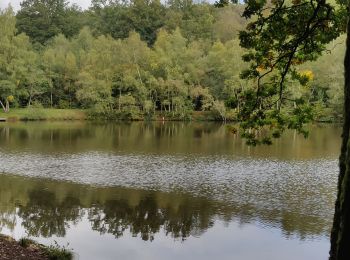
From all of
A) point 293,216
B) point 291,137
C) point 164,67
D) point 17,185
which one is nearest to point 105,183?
point 17,185

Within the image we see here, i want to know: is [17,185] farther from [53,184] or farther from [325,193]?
[325,193]

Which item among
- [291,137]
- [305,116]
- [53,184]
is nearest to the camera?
[305,116]

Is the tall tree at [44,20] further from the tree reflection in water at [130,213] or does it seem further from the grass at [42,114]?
the tree reflection in water at [130,213]

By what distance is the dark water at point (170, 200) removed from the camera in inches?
552

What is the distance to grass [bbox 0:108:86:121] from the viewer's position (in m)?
60.3

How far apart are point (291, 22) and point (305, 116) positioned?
2083 mm

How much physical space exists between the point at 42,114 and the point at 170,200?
46.6m

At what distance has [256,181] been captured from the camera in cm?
2300

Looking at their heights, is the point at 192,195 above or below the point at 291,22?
below

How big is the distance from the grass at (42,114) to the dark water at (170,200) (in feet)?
88.1

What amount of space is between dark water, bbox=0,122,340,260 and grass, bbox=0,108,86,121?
88.1 ft

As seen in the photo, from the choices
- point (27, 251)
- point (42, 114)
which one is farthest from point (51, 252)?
point (42, 114)

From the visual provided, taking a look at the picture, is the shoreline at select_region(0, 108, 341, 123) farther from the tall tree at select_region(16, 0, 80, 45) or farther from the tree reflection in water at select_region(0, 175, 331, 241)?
the tree reflection in water at select_region(0, 175, 331, 241)

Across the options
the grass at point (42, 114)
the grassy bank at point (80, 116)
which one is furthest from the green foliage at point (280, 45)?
the grass at point (42, 114)
